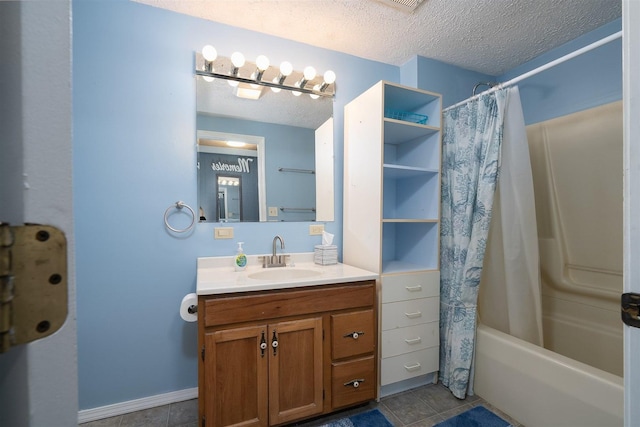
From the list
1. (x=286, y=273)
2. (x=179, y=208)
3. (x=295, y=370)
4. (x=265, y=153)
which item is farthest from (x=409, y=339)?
(x=179, y=208)

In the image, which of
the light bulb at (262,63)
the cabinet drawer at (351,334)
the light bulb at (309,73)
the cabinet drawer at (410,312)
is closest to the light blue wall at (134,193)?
the light bulb at (262,63)

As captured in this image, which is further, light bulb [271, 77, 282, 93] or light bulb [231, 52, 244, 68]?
light bulb [271, 77, 282, 93]

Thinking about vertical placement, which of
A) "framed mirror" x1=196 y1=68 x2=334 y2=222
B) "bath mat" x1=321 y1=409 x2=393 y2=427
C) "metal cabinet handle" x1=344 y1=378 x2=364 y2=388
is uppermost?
"framed mirror" x1=196 y1=68 x2=334 y2=222

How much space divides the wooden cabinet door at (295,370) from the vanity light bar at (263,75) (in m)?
1.56

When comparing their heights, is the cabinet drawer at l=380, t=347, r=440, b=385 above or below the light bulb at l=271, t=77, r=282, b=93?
below

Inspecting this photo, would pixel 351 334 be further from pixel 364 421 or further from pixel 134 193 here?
pixel 134 193

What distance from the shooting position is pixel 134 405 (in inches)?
64.9

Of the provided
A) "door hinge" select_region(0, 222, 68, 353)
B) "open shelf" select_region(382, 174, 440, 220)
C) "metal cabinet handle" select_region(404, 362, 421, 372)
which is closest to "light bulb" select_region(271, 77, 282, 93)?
"open shelf" select_region(382, 174, 440, 220)

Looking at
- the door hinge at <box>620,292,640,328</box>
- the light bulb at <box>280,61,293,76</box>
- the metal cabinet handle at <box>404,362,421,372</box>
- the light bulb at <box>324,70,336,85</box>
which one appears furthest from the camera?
the light bulb at <box>324,70,336,85</box>

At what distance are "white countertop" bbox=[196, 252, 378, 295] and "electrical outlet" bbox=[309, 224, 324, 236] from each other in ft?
0.52

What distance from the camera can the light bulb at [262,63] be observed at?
1.83 metres

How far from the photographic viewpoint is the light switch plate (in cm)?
180

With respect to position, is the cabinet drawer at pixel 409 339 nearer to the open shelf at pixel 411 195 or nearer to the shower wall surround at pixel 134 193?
the open shelf at pixel 411 195

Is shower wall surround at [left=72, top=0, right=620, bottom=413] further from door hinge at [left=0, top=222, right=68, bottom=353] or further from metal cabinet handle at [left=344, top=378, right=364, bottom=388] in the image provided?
door hinge at [left=0, top=222, right=68, bottom=353]
